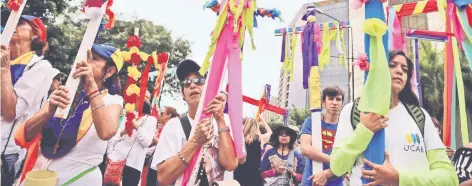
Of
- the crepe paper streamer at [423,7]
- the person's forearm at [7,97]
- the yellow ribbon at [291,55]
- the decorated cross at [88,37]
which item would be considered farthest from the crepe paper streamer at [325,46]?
the person's forearm at [7,97]

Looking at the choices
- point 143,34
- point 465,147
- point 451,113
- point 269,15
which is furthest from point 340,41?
point 143,34

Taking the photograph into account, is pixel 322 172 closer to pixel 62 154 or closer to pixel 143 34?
pixel 62 154

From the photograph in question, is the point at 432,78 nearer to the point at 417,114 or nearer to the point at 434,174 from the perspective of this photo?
the point at 417,114

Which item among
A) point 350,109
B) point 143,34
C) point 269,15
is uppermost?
point 143,34

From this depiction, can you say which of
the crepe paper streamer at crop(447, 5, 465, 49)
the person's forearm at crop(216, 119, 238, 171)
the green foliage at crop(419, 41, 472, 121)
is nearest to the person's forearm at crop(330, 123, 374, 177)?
the person's forearm at crop(216, 119, 238, 171)

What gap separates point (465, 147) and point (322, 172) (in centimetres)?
103

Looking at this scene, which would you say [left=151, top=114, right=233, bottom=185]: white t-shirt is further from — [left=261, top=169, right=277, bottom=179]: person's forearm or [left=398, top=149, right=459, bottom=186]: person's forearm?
[left=261, top=169, right=277, bottom=179]: person's forearm

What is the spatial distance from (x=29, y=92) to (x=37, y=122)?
0.22 metres

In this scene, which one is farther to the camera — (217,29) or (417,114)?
(217,29)

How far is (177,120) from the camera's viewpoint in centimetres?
259

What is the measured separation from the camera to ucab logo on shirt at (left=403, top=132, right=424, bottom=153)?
2061 mm

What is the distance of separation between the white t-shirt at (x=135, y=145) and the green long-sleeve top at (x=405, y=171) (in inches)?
114

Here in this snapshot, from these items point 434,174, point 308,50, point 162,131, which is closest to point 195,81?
point 162,131

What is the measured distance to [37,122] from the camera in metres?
2.36
